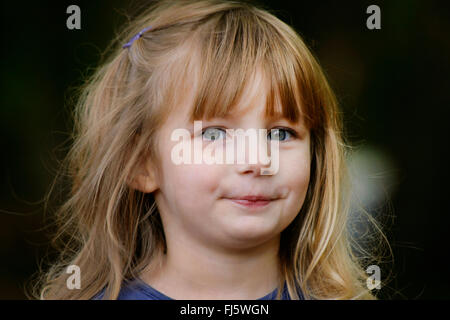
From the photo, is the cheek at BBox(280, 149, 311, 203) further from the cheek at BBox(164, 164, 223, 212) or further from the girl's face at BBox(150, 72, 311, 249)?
the cheek at BBox(164, 164, 223, 212)

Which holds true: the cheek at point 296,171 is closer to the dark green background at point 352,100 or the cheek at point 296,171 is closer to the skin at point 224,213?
the skin at point 224,213

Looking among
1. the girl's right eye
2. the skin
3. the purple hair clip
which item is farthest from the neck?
the purple hair clip

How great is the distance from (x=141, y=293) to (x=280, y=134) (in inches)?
17.8

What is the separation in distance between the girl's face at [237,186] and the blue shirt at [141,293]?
140 millimetres

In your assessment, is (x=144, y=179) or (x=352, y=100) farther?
(x=352, y=100)

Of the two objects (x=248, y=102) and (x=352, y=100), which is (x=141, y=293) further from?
(x=352, y=100)

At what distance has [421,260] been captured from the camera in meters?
2.00

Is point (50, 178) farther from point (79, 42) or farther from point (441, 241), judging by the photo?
point (441, 241)

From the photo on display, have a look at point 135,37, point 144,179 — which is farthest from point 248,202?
point 135,37

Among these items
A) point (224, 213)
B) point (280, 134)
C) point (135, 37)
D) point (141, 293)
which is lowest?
point (141, 293)

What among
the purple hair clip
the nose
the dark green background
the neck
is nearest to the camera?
the nose

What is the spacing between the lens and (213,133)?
1.10m

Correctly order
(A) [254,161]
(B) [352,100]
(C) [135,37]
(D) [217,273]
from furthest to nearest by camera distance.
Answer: (B) [352,100]
(C) [135,37]
(D) [217,273]
(A) [254,161]

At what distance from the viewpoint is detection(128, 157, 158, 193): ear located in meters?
1.23
